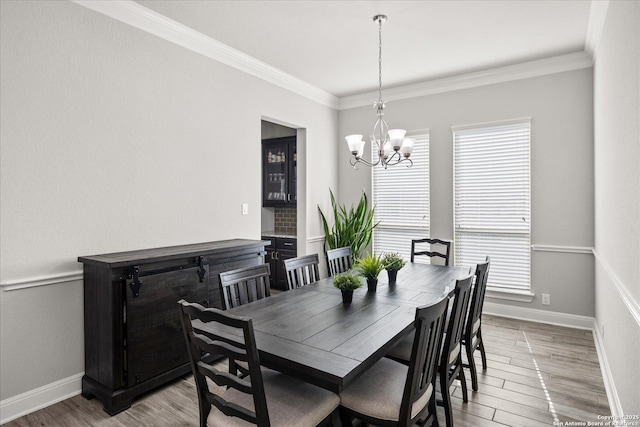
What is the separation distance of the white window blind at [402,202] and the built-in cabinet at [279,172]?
4.19ft

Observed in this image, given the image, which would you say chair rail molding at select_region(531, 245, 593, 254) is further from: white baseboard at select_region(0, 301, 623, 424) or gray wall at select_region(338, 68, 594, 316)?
white baseboard at select_region(0, 301, 623, 424)

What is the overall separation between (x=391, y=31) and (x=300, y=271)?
238cm

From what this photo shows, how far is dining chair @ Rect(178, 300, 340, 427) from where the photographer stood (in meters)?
1.44

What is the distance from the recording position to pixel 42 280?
8.30 feet

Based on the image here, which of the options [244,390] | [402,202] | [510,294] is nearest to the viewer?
[244,390]

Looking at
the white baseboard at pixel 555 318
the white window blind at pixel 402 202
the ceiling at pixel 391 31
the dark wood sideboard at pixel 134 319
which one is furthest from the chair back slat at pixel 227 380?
the white window blind at pixel 402 202

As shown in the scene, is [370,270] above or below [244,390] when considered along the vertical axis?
above

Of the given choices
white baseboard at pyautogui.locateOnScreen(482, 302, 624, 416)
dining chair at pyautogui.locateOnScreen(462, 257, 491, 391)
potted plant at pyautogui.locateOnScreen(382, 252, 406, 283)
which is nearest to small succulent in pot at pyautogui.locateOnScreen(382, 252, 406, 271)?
potted plant at pyautogui.locateOnScreen(382, 252, 406, 283)

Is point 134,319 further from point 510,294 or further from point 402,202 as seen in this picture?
point 510,294

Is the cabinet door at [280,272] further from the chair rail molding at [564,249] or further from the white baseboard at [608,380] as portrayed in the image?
the white baseboard at [608,380]

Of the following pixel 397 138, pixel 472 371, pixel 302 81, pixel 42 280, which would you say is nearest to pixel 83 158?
pixel 42 280

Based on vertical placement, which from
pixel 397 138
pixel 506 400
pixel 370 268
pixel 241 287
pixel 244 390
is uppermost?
pixel 397 138

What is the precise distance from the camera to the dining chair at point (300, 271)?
Answer: 9.51 ft

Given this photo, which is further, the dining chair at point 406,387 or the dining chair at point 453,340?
the dining chair at point 453,340
